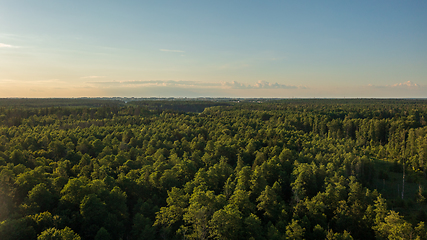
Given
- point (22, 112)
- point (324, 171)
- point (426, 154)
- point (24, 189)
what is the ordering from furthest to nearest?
point (22, 112) → point (426, 154) → point (324, 171) → point (24, 189)

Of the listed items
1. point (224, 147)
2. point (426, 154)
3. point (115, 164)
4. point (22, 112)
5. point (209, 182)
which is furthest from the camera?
point (22, 112)

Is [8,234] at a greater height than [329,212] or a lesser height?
greater

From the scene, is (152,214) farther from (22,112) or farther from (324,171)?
(22,112)

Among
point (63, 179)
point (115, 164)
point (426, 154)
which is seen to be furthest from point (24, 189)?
point (426, 154)

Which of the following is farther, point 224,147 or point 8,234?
point 224,147

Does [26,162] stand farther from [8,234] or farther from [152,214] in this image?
[152,214]

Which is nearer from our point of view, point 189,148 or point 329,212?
point 329,212

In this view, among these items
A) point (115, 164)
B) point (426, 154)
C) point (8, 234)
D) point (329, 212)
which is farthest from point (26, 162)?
point (426, 154)

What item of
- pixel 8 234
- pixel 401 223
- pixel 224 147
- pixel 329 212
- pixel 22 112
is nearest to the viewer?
pixel 8 234

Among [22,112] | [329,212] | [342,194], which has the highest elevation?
[22,112]
